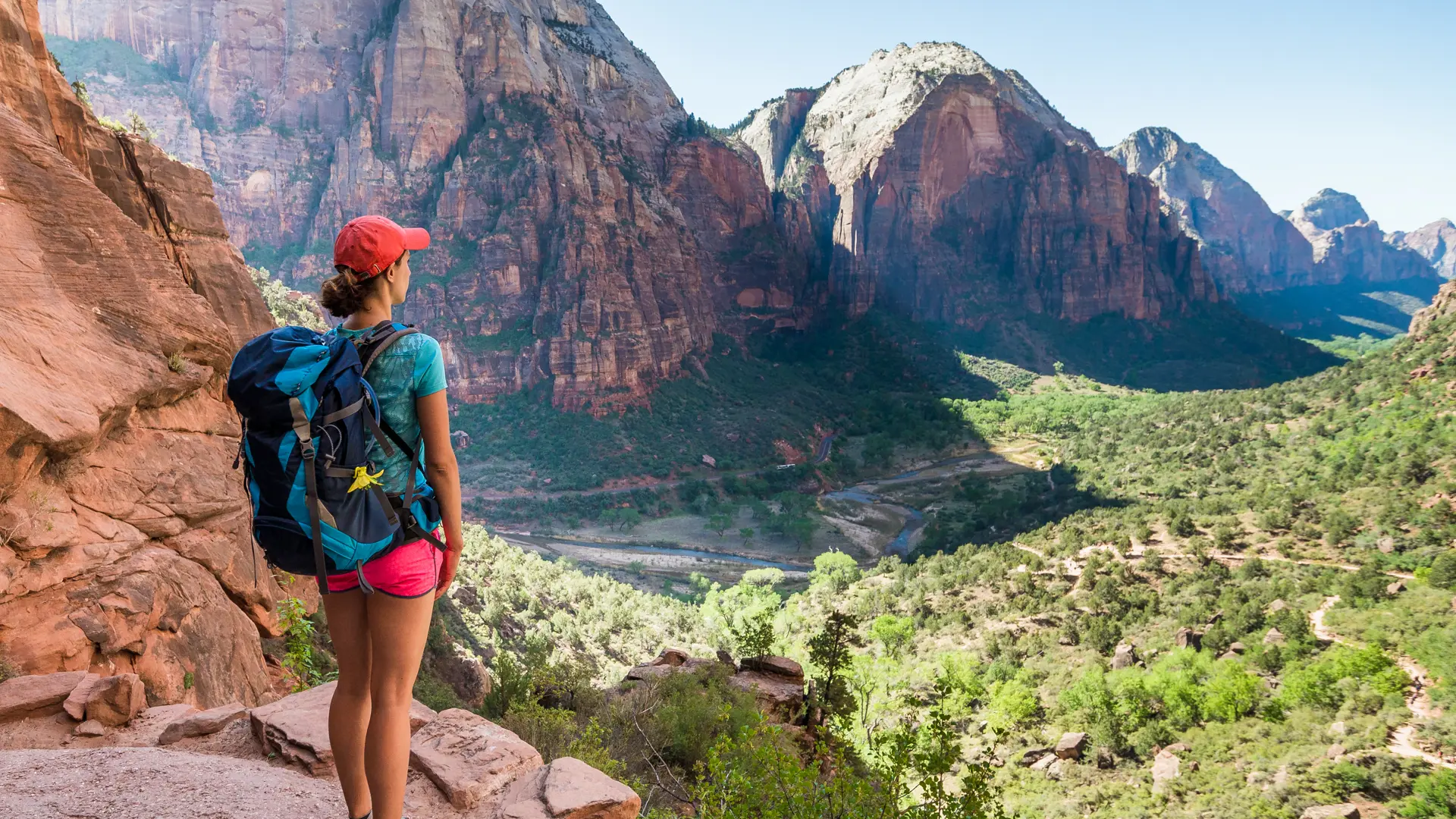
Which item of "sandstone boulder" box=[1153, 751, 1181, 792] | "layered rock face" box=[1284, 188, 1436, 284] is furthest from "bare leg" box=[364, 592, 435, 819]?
"layered rock face" box=[1284, 188, 1436, 284]

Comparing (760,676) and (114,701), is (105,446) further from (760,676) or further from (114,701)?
(760,676)

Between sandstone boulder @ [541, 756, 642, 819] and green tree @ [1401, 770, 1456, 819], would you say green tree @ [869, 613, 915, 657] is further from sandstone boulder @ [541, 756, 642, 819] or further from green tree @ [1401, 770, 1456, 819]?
sandstone boulder @ [541, 756, 642, 819]

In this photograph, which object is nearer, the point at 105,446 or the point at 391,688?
the point at 391,688

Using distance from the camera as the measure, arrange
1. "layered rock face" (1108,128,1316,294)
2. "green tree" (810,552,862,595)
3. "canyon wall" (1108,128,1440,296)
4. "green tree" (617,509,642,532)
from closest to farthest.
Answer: "green tree" (810,552,862,595), "green tree" (617,509,642,532), "layered rock face" (1108,128,1316,294), "canyon wall" (1108,128,1440,296)

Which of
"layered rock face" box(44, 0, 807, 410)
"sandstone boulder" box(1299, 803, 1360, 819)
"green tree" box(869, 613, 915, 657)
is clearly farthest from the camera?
"layered rock face" box(44, 0, 807, 410)

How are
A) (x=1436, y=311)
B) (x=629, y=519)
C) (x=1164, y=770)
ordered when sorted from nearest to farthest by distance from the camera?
(x=1164, y=770) → (x=1436, y=311) → (x=629, y=519)

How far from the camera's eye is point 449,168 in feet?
223

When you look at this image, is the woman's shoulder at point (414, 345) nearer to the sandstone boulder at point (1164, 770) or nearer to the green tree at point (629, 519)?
the sandstone boulder at point (1164, 770)

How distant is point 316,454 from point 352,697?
3.70ft

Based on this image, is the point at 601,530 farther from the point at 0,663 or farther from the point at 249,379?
the point at 249,379

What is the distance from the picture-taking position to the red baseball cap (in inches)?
113

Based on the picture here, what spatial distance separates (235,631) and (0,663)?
209 cm

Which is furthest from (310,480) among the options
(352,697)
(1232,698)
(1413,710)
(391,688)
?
(1232,698)

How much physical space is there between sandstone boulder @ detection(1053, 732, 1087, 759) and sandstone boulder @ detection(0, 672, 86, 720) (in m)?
19.1
